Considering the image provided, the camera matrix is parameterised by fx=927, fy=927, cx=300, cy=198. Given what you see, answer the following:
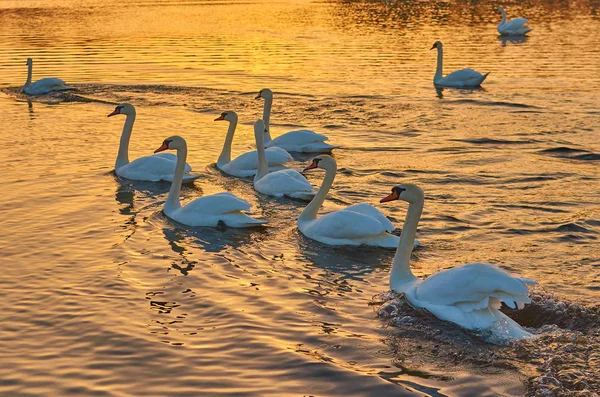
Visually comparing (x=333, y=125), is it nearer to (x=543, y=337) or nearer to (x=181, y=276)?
(x=181, y=276)

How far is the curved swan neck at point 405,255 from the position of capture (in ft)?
29.8

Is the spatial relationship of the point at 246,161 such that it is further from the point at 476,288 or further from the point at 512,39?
the point at 512,39

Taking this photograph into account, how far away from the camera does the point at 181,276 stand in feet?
32.9

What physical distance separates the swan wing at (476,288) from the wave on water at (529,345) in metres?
0.28

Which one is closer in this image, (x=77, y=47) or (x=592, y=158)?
(x=592, y=158)

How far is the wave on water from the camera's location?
733cm

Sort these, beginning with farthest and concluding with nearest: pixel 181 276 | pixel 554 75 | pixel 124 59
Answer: pixel 124 59
pixel 554 75
pixel 181 276

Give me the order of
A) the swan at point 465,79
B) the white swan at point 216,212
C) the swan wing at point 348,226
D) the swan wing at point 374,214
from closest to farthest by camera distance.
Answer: the swan wing at point 348,226 → the swan wing at point 374,214 → the white swan at point 216,212 → the swan at point 465,79

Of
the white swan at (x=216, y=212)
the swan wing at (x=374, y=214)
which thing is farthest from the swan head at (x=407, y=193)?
the white swan at (x=216, y=212)

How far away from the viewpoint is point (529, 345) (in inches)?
312

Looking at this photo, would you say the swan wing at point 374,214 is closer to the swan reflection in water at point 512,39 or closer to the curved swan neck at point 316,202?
the curved swan neck at point 316,202

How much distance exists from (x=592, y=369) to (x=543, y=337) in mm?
751

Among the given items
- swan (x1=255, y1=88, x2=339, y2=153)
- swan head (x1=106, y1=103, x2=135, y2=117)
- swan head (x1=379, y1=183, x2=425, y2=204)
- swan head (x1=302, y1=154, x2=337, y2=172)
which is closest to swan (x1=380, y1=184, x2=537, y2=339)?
swan head (x1=379, y1=183, x2=425, y2=204)

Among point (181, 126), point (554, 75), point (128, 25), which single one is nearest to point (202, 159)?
point (181, 126)
